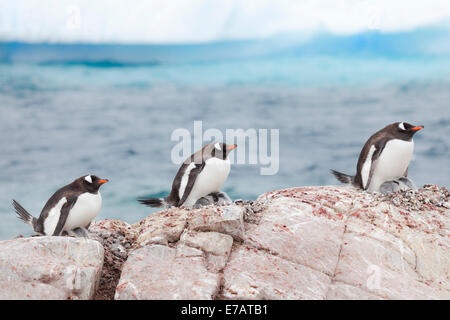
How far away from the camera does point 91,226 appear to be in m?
6.84

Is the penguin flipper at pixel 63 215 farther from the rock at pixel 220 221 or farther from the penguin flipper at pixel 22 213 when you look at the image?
the rock at pixel 220 221

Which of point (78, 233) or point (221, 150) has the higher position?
point (221, 150)

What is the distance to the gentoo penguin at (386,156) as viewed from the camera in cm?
704

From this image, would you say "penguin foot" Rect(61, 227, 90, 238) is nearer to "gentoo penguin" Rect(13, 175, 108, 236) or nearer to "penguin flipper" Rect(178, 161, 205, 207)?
"gentoo penguin" Rect(13, 175, 108, 236)

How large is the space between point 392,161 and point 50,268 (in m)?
4.21

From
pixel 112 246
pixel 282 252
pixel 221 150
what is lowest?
pixel 112 246

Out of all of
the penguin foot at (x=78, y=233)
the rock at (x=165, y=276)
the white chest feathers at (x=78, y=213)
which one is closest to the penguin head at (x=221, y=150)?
the white chest feathers at (x=78, y=213)

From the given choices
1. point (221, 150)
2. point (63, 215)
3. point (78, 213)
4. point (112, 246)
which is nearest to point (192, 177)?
point (221, 150)

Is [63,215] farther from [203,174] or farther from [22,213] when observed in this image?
[203,174]

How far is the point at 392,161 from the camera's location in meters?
7.03

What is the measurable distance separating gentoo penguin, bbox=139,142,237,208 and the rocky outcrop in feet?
1.74

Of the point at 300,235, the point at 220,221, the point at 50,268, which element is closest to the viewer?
the point at 50,268

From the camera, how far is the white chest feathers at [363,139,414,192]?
7.02 meters

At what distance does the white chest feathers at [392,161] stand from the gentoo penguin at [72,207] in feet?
10.9
